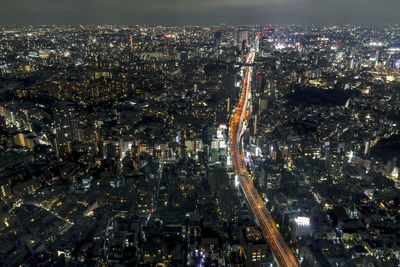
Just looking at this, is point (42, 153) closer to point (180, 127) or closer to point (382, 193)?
point (180, 127)

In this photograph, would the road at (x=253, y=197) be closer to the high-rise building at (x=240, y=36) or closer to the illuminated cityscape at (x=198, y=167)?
the illuminated cityscape at (x=198, y=167)

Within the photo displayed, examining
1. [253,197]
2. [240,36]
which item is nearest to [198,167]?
[253,197]

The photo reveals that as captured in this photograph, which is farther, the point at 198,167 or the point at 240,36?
the point at 240,36

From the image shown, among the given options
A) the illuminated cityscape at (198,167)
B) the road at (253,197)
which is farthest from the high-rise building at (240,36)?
the road at (253,197)

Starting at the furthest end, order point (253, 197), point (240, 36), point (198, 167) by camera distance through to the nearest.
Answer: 1. point (240, 36)
2. point (198, 167)
3. point (253, 197)

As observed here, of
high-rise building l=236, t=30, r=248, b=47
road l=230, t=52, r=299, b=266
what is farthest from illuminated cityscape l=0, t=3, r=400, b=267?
high-rise building l=236, t=30, r=248, b=47

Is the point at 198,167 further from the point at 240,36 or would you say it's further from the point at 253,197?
the point at 240,36

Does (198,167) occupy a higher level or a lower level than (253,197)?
higher
